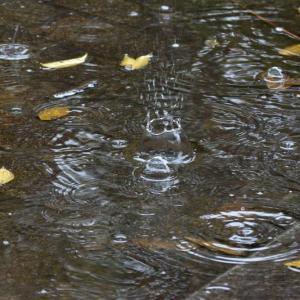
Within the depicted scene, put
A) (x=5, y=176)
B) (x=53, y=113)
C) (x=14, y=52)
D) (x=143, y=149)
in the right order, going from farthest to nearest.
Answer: (x=14, y=52) → (x=53, y=113) → (x=143, y=149) → (x=5, y=176)

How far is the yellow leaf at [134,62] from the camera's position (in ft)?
12.2

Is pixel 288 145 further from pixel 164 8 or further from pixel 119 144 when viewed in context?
pixel 164 8

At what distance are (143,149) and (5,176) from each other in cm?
54

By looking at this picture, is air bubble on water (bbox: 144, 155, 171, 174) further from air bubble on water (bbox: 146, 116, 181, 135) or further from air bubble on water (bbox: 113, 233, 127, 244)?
air bubble on water (bbox: 113, 233, 127, 244)

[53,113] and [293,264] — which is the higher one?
[293,264]

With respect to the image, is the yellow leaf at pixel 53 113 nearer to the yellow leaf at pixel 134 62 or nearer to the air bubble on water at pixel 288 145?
the yellow leaf at pixel 134 62

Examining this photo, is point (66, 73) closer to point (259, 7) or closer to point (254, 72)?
point (254, 72)

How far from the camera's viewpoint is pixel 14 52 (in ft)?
12.7

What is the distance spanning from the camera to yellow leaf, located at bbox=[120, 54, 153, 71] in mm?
3715

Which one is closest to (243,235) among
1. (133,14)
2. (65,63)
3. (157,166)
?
(157,166)

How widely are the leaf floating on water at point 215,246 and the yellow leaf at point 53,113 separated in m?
1.04

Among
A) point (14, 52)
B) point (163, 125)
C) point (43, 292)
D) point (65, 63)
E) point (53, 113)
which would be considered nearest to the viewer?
point (43, 292)

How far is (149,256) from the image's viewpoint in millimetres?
2367

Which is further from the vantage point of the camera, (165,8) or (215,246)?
(165,8)
